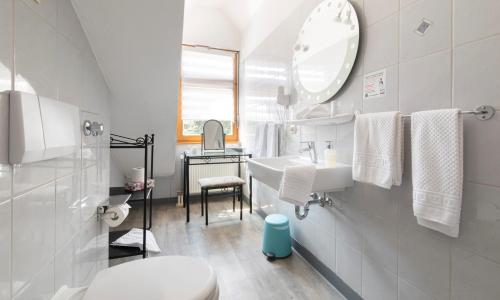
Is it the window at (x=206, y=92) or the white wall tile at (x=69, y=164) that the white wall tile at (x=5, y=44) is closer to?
the white wall tile at (x=69, y=164)

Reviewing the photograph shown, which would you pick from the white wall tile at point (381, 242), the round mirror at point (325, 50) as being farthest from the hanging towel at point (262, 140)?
the white wall tile at point (381, 242)

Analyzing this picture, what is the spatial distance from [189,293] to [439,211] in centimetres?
92

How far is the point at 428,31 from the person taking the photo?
3.05ft

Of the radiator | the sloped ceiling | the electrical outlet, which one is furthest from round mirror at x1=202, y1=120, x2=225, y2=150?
the electrical outlet

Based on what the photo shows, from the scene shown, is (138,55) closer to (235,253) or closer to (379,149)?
(379,149)

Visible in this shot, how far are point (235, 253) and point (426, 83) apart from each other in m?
1.74

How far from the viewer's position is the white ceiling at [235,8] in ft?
9.57

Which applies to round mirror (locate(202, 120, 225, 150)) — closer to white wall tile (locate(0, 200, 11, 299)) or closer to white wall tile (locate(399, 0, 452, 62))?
white wall tile (locate(399, 0, 452, 62))

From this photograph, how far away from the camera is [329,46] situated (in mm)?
1465

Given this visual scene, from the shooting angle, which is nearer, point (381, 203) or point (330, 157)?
point (381, 203)

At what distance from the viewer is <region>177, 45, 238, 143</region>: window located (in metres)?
3.24

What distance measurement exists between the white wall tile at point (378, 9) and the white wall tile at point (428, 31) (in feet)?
0.22

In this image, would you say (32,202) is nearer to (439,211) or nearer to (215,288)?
(215,288)

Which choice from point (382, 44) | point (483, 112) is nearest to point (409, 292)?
point (483, 112)
